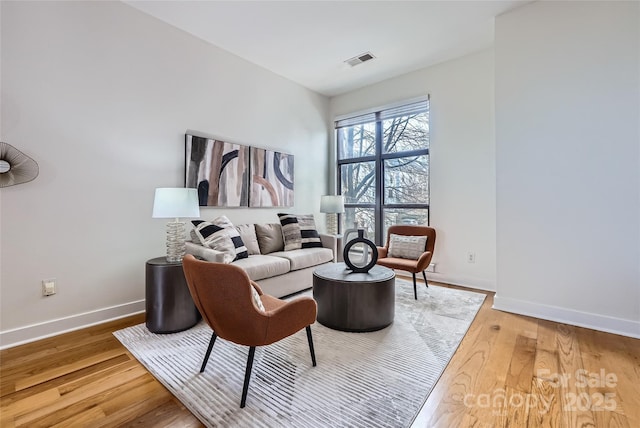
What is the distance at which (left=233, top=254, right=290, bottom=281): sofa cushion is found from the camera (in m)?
2.83

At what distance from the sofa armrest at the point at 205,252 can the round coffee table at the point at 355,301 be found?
3.11 feet

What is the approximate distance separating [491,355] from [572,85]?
2.48 meters

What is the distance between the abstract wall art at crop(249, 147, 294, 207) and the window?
3.69 ft

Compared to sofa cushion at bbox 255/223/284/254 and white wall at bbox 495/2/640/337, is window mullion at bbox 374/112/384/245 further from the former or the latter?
white wall at bbox 495/2/640/337

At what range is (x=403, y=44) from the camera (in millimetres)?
3439

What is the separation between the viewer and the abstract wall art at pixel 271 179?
154 inches

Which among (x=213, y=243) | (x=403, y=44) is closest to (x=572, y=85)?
(x=403, y=44)

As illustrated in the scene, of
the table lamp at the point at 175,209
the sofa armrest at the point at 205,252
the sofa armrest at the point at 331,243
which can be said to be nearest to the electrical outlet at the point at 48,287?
the table lamp at the point at 175,209

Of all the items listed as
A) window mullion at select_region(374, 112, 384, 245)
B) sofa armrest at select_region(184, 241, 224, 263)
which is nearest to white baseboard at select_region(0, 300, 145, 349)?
sofa armrest at select_region(184, 241, 224, 263)

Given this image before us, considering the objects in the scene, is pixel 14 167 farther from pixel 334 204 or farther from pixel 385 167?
pixel 385 167

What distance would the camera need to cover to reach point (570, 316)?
2.62 m

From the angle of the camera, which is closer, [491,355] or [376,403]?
[376,403]

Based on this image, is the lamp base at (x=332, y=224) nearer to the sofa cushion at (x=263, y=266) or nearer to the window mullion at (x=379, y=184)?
the window mullion at (x=379, y=184)

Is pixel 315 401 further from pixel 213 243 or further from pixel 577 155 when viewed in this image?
pixel 577 155
